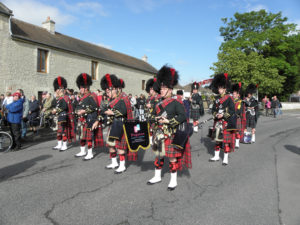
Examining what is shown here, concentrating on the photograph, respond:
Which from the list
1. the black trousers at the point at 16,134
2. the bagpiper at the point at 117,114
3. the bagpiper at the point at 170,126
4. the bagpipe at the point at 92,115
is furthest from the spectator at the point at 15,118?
the bagpiper at the point at 170,126

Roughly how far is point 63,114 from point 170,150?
394 cm

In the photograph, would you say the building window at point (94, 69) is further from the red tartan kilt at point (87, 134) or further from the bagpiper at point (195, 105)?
the red tartan kilt at point (87, 134)

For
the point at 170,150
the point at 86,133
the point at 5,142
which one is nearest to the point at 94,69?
the point at 5,142

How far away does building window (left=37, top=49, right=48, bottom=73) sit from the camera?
19.4 metres

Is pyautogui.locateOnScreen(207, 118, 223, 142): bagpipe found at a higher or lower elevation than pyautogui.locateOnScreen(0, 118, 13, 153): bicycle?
higher

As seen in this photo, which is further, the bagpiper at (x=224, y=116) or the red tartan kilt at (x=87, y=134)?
the red tartan kilt at (x=87, y=134)

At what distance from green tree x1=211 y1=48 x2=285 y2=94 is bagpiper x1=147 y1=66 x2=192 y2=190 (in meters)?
22.7

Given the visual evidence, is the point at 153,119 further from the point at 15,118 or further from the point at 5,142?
the point at 15,118

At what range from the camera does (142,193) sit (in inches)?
163

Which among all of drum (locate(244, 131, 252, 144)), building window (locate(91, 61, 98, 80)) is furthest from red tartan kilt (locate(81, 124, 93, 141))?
building window (locate(91, 61, 98, 80))

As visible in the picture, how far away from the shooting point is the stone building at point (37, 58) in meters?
17.0

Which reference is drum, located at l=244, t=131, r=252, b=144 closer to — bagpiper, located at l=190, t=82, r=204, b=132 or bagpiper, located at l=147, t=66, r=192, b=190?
bagpiper, located at l=190, t=82, r=204, b=132

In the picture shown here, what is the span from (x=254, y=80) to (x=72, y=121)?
895 inches

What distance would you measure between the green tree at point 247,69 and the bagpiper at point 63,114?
2159 centimetres
